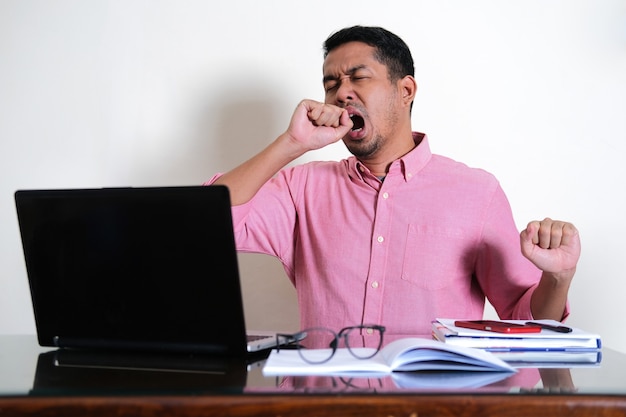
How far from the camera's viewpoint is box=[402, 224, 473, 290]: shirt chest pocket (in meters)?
1.67

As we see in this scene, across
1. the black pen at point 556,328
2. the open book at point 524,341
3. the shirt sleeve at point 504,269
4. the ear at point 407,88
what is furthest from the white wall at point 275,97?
the open book at point 524,341

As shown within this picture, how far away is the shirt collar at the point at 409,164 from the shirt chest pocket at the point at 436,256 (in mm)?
148

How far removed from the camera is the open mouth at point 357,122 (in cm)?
184

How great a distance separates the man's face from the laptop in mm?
848

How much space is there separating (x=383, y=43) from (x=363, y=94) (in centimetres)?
16

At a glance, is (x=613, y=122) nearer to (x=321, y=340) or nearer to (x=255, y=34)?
(x=255, y=34)

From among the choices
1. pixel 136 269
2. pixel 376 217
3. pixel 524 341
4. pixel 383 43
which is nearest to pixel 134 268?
pixel 136 269

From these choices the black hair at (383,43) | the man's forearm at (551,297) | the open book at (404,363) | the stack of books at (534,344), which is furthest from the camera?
the black hair at (383,43)

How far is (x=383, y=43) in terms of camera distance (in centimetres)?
188

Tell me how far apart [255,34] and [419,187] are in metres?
0.74

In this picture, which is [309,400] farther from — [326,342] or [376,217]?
[376,217]

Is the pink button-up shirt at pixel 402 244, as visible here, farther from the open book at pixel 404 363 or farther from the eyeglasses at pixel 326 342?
the open book at pixel 404 363

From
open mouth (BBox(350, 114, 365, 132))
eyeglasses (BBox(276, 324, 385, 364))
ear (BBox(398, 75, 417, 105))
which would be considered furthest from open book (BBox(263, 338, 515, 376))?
ear (BBox(398, 75, 417, 105))

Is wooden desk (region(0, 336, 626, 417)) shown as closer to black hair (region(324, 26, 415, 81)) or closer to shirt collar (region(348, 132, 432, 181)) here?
shirt collar (region(348, 132, 432, 181))
